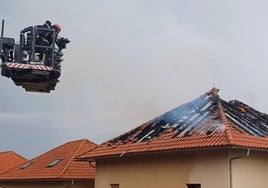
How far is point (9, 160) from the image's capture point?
4009 centimetres

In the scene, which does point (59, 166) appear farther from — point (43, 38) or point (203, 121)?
point (43, 38)

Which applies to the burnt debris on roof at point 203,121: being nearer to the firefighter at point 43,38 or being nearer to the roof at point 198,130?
the roof at point 198,130

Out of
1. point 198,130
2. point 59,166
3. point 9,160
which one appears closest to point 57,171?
point 59,166

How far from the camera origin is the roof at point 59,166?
2452 centimetres

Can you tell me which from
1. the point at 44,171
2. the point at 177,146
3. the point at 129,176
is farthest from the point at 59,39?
the point at 44,171

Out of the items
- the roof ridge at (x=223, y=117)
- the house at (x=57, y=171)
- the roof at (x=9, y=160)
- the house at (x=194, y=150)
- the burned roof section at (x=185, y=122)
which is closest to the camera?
the roof ridge at (x=223, y=117)

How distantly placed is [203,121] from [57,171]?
10.6 metres

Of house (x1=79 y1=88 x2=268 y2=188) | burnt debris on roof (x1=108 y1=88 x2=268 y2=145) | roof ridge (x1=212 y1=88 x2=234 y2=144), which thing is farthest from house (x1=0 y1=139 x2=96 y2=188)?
roof ridge (x1=212 y1=88 x2=234 y2=144)

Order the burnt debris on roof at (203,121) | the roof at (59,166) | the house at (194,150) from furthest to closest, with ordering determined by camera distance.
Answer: the roof at (59,166) < the burnt debris on roof at (203,121) < the house at (194,150)

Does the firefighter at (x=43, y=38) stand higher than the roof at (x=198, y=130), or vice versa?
the firefighter at (x=43, y=38)

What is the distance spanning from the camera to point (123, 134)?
817 inches

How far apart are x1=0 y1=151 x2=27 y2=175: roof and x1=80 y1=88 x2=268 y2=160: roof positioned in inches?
799

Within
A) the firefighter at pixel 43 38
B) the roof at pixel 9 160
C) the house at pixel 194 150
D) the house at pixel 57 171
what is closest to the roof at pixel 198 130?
the house at pixel 194 150

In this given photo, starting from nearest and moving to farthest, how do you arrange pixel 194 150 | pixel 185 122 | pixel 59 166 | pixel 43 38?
pixel 43 38
pixel 194 150
pixel 185 122
pixel 59 166
